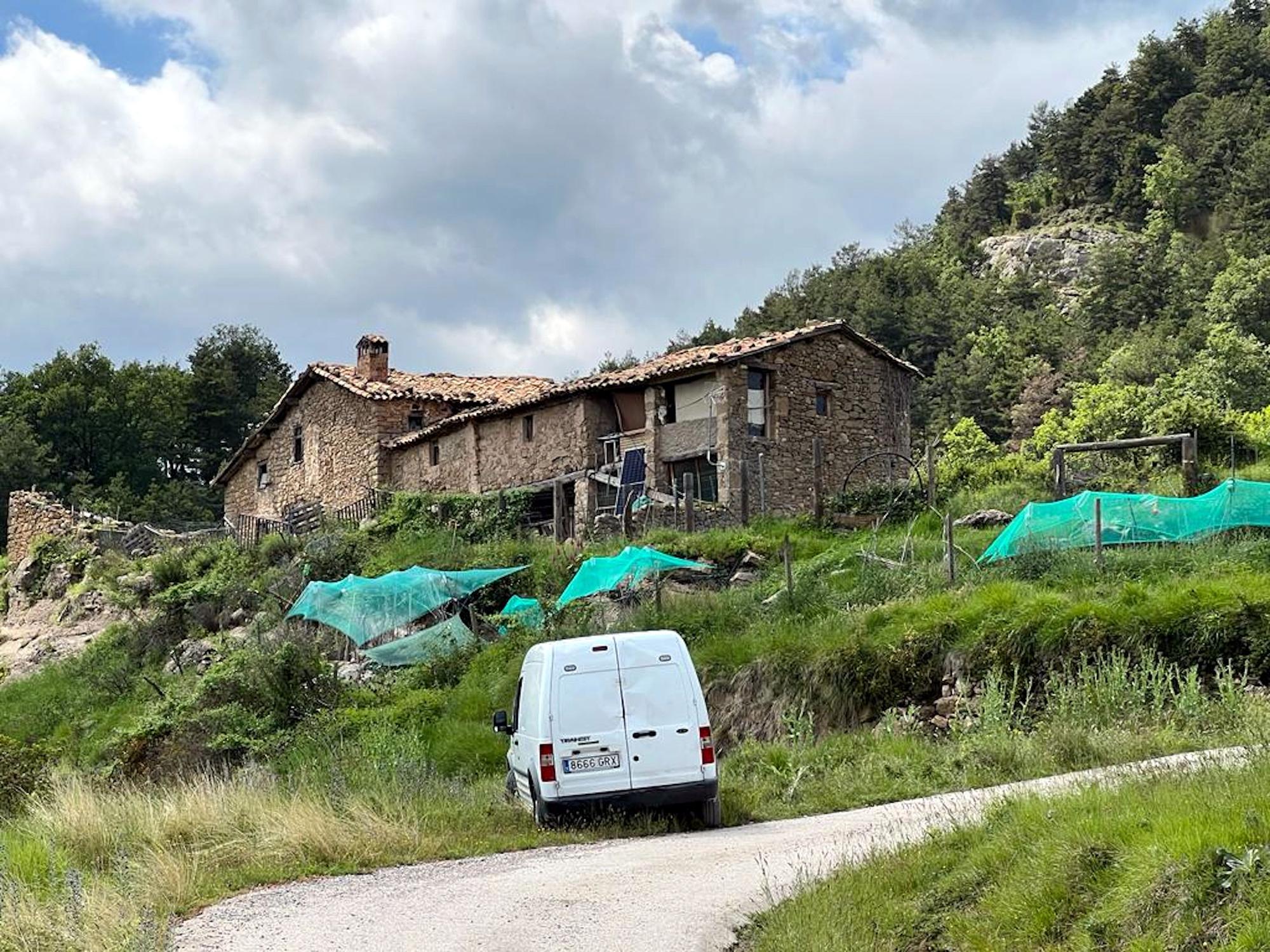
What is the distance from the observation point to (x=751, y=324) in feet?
233

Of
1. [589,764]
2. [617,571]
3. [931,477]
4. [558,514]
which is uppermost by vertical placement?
[931,477]

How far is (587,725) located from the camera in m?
13.4

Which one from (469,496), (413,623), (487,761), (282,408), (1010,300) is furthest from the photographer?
(1010,300)

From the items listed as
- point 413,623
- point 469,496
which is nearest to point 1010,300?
Result: point 469,496

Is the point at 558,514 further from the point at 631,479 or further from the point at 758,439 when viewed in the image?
the point at 758,439

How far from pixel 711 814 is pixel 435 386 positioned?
107 ft

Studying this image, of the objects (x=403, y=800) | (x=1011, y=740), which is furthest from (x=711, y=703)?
(x=403, y=800)

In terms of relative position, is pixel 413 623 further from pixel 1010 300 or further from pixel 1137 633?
pixel 1010 300

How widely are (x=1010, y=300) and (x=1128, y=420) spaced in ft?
122

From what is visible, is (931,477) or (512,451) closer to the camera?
(931,477)

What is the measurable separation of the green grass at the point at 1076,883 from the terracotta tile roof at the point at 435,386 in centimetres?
3128

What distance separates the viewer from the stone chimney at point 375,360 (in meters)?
44.9

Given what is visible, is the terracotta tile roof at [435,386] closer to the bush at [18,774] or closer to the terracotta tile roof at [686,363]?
the terracotta tile roof at [686,363]

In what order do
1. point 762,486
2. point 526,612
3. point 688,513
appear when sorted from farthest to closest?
point 762,486, point 688,513, point 526,612
